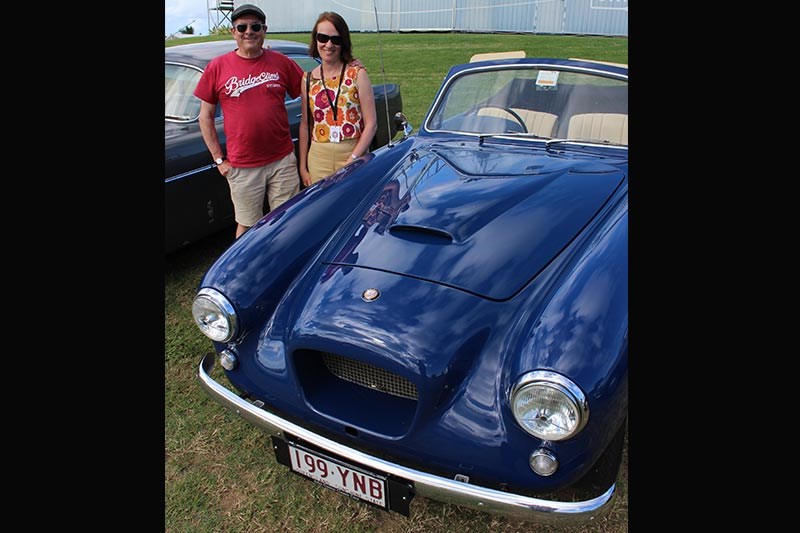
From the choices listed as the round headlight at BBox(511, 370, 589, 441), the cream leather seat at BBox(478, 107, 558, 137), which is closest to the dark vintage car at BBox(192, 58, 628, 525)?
the round headlight at BBox(511, 370, 589, 441)

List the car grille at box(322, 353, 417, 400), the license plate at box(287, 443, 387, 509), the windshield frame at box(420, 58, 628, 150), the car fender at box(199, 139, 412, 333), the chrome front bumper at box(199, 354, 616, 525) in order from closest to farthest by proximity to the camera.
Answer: the chrome front bumper at box(199, 354, 616, 525) < the license plate at box(287, 443, 387, 509) < the car grille at box(322, 353, 417, 400) < the car fender at box(199, 139, 412, 333) < the windshield frame at box(420, 58, 628, 150)

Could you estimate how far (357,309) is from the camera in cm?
209

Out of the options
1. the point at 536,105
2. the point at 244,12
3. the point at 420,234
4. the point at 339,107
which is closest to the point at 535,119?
the point at 536,105

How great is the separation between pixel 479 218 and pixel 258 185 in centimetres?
186

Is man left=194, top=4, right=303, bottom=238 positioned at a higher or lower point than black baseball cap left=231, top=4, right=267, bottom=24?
lower

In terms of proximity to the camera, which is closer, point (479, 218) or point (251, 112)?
point (479, 218)

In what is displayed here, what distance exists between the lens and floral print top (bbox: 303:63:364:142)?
367cm

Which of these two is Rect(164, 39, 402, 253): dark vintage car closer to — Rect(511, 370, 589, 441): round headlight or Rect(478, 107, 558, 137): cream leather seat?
Rect(478, 107, 558, 137): cream leather seat

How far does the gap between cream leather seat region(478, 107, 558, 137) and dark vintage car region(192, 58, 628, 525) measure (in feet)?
2.05

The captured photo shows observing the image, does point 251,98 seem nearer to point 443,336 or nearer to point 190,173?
point 190,173

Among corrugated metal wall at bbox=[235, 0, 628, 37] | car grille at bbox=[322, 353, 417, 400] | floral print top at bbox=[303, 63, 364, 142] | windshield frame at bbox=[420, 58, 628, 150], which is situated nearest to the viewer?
car grille at bbox=[322, 353, 417, 400]

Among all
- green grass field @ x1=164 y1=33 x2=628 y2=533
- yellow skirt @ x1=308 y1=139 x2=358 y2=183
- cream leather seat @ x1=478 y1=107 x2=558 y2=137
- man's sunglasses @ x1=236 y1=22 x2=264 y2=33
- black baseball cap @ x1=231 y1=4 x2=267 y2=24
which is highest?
black baseball cap @ x1=231 y1=4 x2=267 y2=24

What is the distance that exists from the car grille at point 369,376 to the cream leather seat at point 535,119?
2.05 m

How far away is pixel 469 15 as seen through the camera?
23406 mm
